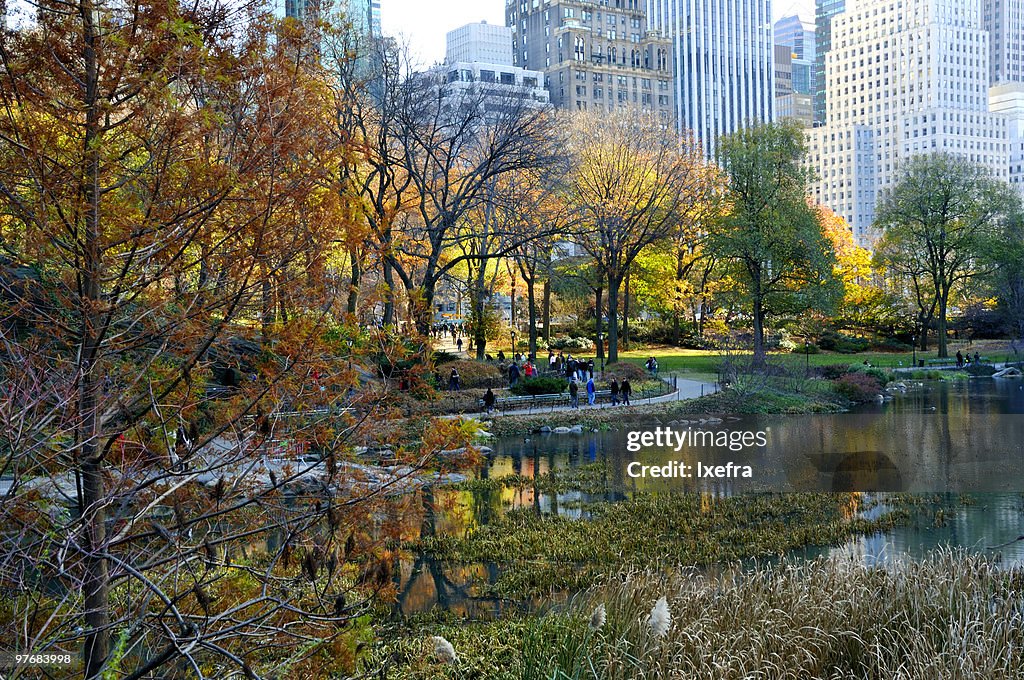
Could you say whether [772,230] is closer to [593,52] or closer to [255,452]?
A: [255,452]

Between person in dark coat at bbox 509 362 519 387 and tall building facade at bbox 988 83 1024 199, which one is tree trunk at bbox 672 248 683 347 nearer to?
person in dark coat at bbox 509 362 519 387

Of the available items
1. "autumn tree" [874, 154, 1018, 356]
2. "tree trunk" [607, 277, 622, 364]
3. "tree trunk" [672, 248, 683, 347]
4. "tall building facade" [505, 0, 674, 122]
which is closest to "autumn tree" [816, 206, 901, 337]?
"autumn tree" [874, 154, 1018, 356]

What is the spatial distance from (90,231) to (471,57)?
146 metres

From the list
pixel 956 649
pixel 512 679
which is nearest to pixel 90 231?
pixel 512 679

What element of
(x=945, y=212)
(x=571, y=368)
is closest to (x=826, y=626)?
(x=571, y=368)

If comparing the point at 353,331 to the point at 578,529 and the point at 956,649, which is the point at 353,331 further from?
the point at 578,529

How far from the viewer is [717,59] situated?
579ft

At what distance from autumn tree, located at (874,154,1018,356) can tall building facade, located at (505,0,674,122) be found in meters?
85.9

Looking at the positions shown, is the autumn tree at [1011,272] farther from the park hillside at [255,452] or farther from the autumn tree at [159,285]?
the autumn tree at [159,285]

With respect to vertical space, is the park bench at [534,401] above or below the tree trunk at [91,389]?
below

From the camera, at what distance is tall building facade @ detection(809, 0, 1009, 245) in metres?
174

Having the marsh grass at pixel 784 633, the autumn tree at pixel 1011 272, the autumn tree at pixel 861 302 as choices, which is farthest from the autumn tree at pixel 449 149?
the autumn tree at pixel 861 302

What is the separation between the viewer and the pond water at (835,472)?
13.5 meters
